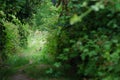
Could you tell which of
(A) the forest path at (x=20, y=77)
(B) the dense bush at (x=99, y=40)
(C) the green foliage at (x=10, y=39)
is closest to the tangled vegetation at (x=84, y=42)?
(B) the dense bush at (x=99, y=40)

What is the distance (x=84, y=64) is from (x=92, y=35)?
0.74 meters

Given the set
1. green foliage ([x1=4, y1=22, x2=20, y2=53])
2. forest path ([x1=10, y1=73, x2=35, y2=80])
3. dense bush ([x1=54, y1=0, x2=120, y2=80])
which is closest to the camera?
dense bush ([x1=54, y1=0, x2=120, y2=80])

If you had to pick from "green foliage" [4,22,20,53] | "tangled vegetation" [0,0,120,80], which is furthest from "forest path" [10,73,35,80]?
"green foliage" [4,22,20,53]

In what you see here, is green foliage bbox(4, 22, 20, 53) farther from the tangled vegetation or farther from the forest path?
the forest path

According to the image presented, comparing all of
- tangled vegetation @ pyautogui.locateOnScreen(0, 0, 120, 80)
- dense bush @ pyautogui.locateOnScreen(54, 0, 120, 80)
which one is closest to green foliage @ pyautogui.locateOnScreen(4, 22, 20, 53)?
tangled vegetation @ pyautogui.locateOnScreen(0, 0, 120, 80)

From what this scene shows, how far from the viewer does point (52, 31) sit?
8930 mm

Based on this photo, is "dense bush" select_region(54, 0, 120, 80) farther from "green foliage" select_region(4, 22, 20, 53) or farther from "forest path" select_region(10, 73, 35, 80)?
"green foliage" select_region(4, 22, 20, 53)

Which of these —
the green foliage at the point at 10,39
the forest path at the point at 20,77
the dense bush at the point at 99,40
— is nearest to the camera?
the dense bush at the point at 99,40

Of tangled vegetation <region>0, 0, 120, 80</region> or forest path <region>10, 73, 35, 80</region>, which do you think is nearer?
tangled vegetation <region>0, 0, 120, 80</region>

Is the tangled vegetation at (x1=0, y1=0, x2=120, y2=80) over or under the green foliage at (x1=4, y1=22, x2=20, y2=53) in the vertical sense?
over

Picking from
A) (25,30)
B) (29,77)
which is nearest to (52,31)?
(29,77)

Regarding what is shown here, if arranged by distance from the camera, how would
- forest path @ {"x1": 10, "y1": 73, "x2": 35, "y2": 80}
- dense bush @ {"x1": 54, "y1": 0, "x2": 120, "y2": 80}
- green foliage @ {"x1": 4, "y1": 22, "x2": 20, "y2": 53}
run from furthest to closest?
green foliage @ {"x1": 4, "y1": 22, "x2": 20, "y2": 53}, forest path @ {"x1": 10, "y1": 73, "x2": 35, "y2": 80}, dense bush @ {"x1": 54, "y1": 0, "x2": 120, "y2": 80}

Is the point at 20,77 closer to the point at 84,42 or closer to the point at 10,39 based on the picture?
the point at 84,42

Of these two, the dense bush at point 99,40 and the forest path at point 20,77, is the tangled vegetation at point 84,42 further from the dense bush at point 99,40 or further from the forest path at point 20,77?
the forest path at point 20,77
